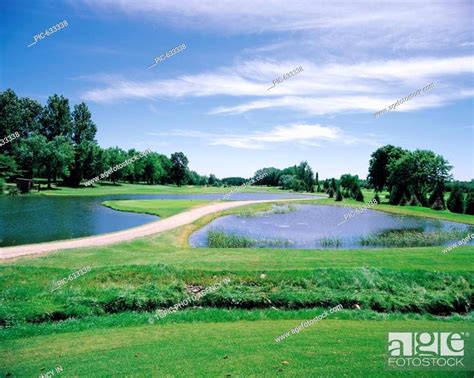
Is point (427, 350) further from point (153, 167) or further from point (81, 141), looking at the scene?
point (153, 167)

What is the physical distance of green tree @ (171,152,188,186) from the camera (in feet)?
332

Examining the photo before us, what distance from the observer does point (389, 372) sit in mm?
6684

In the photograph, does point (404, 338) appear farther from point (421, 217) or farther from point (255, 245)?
point (421, 217)

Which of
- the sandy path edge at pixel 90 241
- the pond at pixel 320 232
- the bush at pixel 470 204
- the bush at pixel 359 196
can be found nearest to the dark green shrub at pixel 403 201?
the bush at pixel 359 196

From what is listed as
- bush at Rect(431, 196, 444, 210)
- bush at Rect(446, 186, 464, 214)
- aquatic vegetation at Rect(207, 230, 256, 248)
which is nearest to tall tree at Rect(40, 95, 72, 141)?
aquatic vegetation at Rect(207, 230, 256, 248)

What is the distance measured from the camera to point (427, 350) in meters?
7.85

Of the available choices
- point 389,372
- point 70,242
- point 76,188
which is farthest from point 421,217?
point 76,188

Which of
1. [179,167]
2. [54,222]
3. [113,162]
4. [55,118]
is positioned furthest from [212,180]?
[54,222]

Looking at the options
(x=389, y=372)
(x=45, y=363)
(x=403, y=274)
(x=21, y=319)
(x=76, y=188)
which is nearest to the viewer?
(x=389, y=372)

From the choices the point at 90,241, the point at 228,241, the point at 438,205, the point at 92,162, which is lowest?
the point at 228,241

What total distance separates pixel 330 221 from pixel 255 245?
17469mm

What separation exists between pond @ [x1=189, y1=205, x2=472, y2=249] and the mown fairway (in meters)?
6.01

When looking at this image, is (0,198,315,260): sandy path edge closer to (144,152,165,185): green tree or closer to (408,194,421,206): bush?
(408,194,421,206): bush

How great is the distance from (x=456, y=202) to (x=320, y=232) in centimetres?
3230
